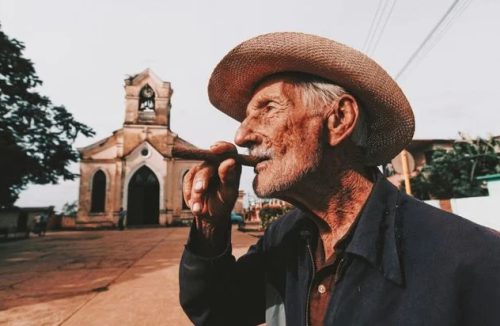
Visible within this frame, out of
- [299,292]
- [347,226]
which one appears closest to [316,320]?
[299,292]

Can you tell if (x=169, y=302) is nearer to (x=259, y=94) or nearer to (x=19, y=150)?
(x=259, y=94)

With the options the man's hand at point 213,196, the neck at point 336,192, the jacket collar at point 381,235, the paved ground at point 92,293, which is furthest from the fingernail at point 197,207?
the paved ground at point 92,293

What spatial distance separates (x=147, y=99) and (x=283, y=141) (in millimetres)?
26066

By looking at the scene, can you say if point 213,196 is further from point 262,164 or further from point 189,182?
point 262,164

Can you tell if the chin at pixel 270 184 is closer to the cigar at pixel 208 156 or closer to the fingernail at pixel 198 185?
the cigar at pixel 208 156

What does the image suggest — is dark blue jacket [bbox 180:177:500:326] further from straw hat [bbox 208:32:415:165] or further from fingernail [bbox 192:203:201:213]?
straw hat [bbox 208:32:415:165]

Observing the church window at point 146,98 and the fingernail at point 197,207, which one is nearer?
the fingernail at point 197,207

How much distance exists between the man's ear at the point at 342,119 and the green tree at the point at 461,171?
44.3ft

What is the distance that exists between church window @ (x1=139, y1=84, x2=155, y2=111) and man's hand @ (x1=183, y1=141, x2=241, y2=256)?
84.0ft

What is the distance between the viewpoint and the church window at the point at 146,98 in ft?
81.7

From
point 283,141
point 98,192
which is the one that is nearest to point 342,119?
point 283,141

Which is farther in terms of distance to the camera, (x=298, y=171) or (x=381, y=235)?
(x=298, y=171)

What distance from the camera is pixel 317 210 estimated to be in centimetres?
142

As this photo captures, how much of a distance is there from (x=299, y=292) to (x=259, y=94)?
100 cm
